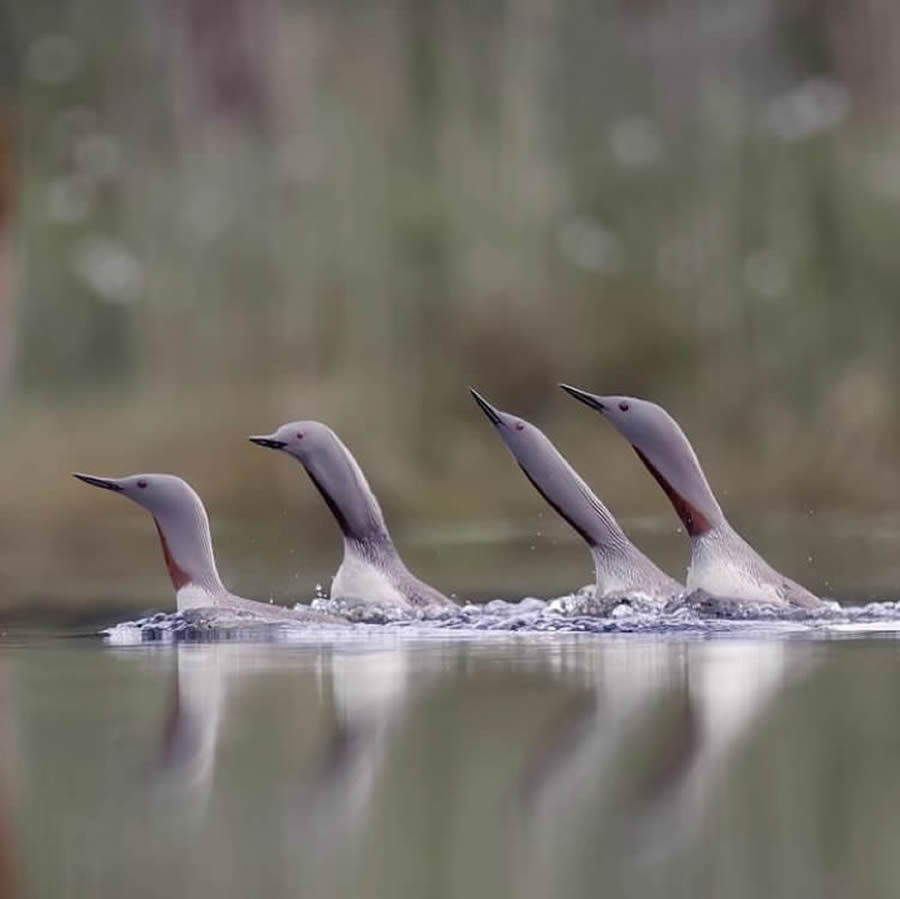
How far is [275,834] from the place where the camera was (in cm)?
271

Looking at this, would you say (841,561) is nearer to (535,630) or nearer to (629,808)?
(535,630)

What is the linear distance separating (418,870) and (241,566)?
5.72 m

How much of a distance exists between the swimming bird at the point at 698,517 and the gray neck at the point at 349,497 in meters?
0.79

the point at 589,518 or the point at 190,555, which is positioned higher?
the point at 589,518

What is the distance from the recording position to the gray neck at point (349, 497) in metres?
7.09

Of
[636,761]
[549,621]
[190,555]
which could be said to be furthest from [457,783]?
[190,555]

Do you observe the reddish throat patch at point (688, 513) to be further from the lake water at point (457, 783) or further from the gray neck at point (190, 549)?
the lake water at point (457, 783)

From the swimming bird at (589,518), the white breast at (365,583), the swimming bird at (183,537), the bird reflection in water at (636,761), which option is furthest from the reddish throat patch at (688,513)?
the bird reflection in water at (636,761)

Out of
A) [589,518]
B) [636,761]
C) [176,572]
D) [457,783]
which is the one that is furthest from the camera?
[589,518]

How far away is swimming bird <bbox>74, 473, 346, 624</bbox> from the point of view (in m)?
6.82

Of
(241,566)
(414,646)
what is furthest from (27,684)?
(241,566)

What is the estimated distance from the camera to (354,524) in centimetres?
709

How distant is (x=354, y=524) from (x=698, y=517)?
3.63 ft

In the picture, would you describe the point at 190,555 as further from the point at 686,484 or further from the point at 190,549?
the point at 686,484
